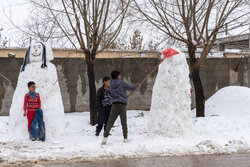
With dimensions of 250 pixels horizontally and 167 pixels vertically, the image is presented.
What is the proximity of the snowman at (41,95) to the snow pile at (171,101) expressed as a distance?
2.45 m

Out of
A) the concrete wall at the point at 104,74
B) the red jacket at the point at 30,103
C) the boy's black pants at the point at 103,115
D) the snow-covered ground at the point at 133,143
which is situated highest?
the concrete wall at the point at 104,74

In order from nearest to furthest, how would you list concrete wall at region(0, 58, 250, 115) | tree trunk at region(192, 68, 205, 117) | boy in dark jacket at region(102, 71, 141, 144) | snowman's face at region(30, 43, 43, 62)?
boy in dark jacket at region(102, 71, 141, 144) < snowman's face at region(30, 43, 43, 62) < tree trunk at region(192, 68, 205, 117) < concrete wall at region(0, 58, 250, 115)

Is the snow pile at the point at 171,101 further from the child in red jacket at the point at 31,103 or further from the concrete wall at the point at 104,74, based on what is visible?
the concrete wall at the point at 104,74

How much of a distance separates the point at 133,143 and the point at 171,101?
4.79 ft

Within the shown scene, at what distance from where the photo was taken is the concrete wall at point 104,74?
38.9 ft

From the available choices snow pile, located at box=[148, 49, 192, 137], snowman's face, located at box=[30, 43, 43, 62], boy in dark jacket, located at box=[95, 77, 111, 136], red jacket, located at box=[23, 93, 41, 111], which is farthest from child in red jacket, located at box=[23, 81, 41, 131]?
snow pile, located at box=[148, 49, 192, 137]

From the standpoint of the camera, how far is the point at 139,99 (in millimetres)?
12906

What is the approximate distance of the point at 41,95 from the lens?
817cm

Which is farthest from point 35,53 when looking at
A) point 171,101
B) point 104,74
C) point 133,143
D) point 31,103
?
point 104,74

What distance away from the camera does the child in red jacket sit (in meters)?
7.77

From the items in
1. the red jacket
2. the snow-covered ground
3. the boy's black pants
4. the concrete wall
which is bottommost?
the snow-covered ground

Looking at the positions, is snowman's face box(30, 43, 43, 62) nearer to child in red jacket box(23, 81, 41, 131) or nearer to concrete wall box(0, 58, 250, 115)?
child in red jacket box(23, 81, 41, 131)

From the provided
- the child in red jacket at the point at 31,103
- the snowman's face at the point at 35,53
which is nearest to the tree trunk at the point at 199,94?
the snowman's face at the point at 35,53

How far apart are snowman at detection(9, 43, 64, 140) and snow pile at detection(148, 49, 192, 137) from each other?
→ 2451 millimetres
